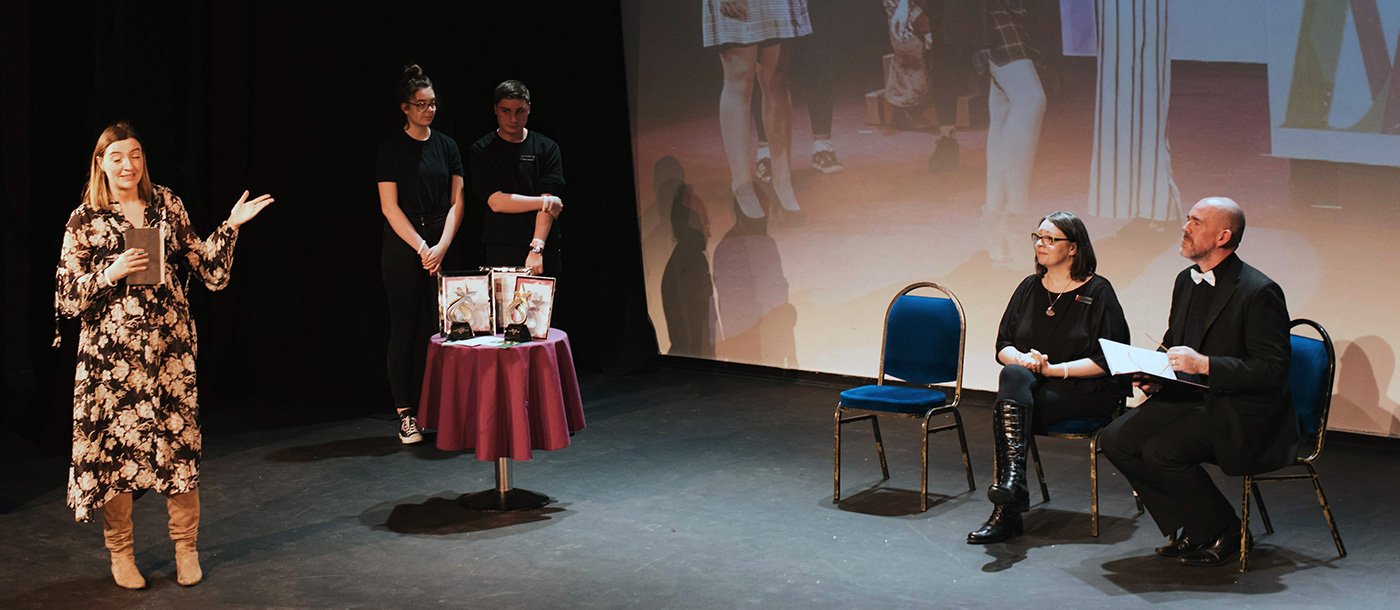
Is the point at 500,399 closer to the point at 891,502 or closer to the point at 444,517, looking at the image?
the point at 444,517

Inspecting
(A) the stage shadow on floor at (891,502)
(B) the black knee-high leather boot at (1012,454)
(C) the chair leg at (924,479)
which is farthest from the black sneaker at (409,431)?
(B) the black knee-high leather boot at (1012,454)

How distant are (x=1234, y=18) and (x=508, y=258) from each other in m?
3.42

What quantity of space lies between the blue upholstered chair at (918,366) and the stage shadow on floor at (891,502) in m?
0.04

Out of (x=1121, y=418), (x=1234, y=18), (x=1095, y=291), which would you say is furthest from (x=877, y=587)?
(x=1234, y=18)

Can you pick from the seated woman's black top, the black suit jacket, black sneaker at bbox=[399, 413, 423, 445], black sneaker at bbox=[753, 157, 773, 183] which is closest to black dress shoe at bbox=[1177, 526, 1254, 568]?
the black suit jacket

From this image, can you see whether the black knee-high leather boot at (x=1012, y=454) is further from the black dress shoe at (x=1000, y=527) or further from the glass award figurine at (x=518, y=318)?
the glass award figurine at (x=518, y=318)

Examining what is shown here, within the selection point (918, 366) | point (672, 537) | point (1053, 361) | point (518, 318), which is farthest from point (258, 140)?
point (1053, 361)

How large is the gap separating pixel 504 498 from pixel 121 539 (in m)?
1.27

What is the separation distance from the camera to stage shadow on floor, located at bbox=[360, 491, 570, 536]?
12.7 feet

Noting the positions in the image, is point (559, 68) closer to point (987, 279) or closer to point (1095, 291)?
point (987, 279)

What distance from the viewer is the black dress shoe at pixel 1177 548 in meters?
3.46

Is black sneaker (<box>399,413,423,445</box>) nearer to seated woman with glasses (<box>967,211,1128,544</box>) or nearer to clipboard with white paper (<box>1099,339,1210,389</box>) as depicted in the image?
seated woman with glasses (<box>967,211,1128,544</box>)

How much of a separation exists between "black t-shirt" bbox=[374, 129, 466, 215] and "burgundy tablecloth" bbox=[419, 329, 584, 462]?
124 centimetres

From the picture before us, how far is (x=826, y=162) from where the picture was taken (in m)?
6.28
